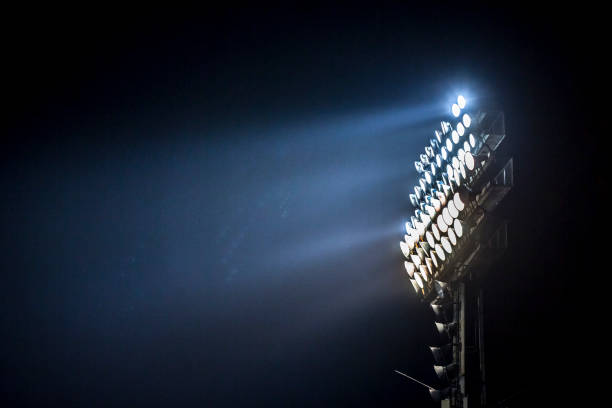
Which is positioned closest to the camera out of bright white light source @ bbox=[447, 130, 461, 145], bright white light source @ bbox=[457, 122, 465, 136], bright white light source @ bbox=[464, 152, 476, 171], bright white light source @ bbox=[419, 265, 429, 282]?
bright white light source @ bbox=[464, 152, 476, 171]

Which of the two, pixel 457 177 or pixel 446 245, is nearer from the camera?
pixel 457 177

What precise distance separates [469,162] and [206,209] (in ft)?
10.5

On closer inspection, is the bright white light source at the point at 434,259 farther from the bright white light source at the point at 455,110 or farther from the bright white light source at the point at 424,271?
the bright white light source at the point at 455,110

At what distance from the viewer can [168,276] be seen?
595cm

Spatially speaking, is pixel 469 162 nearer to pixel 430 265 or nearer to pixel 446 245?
pixel 446 245

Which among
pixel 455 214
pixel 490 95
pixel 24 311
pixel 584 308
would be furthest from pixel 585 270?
pixel 24 311

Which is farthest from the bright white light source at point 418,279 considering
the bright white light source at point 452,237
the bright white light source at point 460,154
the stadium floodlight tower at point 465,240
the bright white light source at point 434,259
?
the bright white light source at point 460,154

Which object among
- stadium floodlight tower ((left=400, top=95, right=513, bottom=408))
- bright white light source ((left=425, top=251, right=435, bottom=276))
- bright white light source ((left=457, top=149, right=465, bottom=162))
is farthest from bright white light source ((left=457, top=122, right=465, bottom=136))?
bright white light source ((left=425, top=251, right=435, bottom=276))

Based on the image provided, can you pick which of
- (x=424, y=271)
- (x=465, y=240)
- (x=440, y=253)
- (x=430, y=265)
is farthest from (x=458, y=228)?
(x=424, y=271)

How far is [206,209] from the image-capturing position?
6125mm

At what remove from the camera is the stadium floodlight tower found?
393 cm

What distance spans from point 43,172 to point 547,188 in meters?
5.12

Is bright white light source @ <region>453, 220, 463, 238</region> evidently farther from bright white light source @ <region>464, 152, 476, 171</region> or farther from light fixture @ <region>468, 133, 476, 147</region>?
light fixture @ <region>468, 133, 476, 147</region>

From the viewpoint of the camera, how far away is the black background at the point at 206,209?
5688 mm
